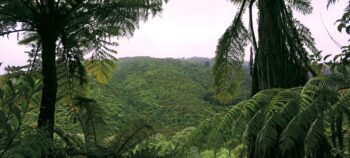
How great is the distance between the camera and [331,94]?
2145 mm

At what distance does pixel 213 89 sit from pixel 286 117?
4.58m

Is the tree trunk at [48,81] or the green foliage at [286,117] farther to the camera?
the tree trunk at [48,81]

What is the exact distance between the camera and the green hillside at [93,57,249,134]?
20.4m

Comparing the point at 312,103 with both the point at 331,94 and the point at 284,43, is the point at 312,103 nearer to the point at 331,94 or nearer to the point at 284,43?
the point at 331,94

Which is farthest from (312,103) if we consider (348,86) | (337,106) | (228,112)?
(228,112)

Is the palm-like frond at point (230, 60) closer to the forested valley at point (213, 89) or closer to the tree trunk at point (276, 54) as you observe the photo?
the forested valley at point (213, 89)

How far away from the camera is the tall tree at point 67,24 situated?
4.50 metres

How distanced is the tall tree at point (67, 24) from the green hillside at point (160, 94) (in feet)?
32.6

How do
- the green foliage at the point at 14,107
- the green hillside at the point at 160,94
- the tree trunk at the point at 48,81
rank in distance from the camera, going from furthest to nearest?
the green hillside at the point at 160,94
the tree trunk at the point at 48,81
the green foliage at the point at 14,107

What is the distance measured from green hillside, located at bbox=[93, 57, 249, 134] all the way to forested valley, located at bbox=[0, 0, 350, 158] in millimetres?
9863

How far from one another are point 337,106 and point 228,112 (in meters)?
0.57

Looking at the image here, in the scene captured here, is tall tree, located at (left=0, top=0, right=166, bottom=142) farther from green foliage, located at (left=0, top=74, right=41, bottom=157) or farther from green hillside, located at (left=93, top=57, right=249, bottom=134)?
green hillside, located at (left=93, top=57, right=249, bottom=134)

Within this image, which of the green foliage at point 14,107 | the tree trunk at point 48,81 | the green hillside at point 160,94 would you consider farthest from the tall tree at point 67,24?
the green hillside at point 160,94

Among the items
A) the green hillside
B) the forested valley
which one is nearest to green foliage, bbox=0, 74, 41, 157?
the forested valley
